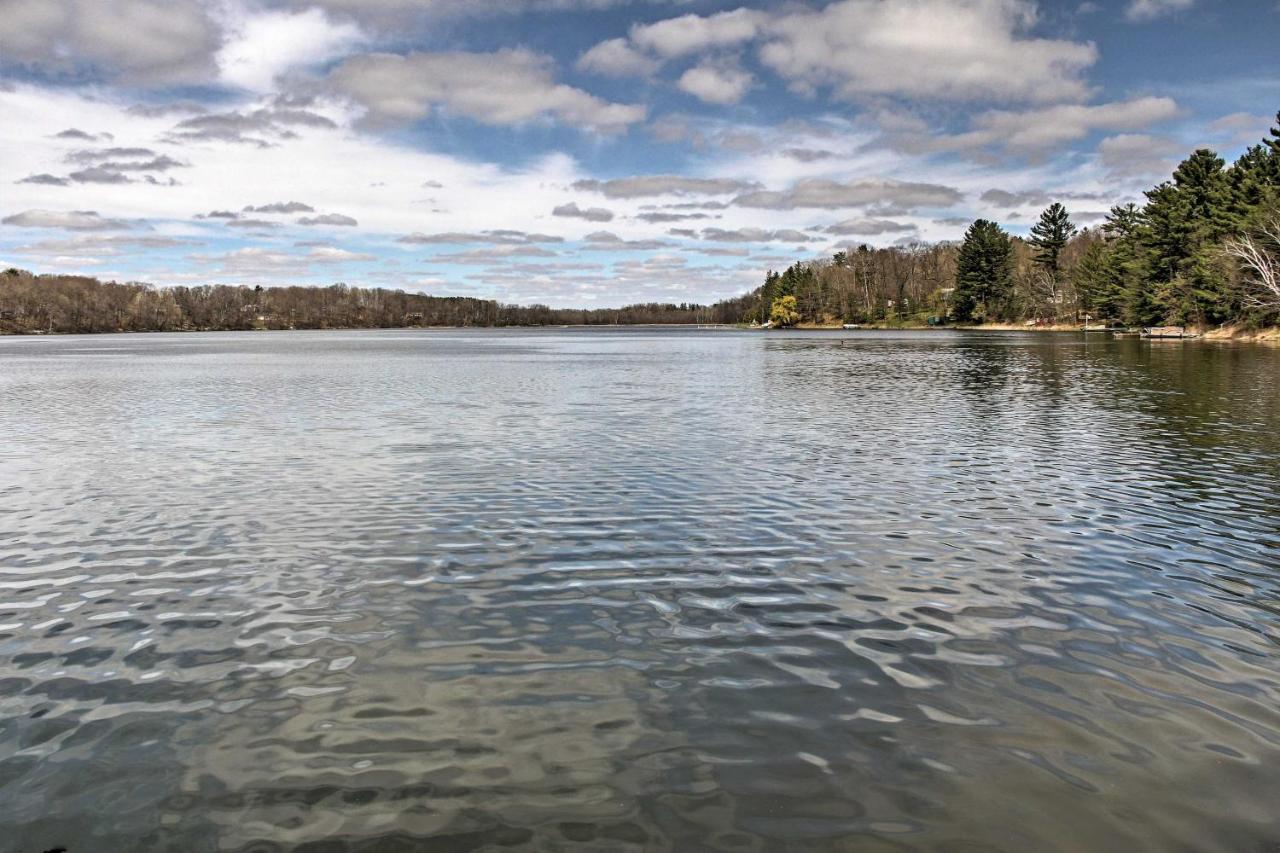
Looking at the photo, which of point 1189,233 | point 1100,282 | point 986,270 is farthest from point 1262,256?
point 986,270

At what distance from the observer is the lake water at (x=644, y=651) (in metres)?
6.31

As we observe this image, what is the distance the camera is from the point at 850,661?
9008 mm

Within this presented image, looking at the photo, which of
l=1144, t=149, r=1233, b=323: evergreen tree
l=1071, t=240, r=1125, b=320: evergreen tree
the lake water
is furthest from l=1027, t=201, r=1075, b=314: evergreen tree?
the lake water

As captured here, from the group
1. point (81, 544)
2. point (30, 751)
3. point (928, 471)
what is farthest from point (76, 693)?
point (928, 471)

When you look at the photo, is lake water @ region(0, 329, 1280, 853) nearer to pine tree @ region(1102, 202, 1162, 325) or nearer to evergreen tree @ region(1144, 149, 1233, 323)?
evergreen tree @ region(1144, 149, 1233, 323)

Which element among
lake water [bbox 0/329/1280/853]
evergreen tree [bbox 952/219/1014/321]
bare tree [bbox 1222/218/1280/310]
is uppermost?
evergreen tree [bbox 952/219/1014/321]

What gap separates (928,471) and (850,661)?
40.8 ft

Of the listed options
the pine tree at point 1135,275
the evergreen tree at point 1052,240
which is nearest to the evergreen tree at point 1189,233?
the pine tree at point 1135,275

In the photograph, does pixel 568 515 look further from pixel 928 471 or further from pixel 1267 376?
pixel 1267 376

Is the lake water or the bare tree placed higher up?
the bare tree

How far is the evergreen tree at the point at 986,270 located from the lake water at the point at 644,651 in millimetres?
163770

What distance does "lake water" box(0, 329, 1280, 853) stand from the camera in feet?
20.7

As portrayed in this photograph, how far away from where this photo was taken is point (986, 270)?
6831 inches

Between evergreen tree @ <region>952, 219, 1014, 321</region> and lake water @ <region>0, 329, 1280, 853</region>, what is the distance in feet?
537
